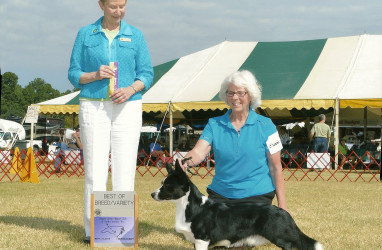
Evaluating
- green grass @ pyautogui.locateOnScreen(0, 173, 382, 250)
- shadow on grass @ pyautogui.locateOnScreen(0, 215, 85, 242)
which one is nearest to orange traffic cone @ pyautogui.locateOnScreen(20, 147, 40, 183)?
green grass @ pyautogui.locateOnScreen(0, 173, 382, 250)

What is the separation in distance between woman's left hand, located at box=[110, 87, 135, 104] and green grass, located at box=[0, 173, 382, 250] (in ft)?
3.55

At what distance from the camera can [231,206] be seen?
3.39 meters

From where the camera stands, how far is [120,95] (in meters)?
3.81

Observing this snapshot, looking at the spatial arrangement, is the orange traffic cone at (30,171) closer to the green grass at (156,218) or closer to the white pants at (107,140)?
the green grass at (156,218)

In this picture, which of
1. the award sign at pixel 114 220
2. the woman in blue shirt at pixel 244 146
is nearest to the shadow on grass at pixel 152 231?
the award sign at pixel 114 220

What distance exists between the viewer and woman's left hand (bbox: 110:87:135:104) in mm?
3805

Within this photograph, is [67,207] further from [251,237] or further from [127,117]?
[251,237]

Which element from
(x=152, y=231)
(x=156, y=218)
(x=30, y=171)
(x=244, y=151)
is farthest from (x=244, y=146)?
(x=30, y=171)

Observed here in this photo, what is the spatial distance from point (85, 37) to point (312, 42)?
39.7 ft

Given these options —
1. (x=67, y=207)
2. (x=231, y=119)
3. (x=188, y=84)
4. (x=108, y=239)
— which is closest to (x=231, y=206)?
(x=231, y=119)

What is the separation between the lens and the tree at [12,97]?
253 ft

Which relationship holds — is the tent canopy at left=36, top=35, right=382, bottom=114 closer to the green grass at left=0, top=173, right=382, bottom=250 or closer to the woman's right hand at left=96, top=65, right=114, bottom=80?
the green grass at left=0, top=173, right=382, bottom=250

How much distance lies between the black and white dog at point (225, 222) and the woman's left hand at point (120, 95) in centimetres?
77

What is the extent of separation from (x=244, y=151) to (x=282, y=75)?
10593 millimetres
